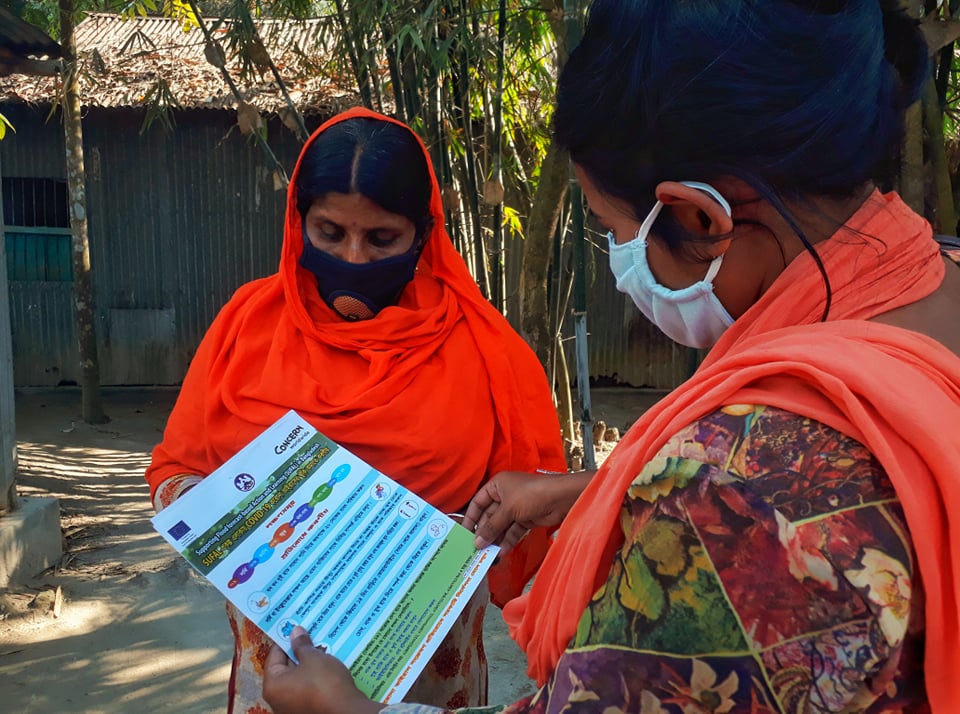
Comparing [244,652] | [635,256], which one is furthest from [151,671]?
[635,256]

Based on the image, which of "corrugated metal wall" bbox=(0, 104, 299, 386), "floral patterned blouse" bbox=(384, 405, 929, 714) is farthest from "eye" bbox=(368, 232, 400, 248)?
"corrugated metal wall" bbox=(0, 104, 299, 386)

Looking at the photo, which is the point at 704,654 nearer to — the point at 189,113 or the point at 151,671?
the point at 151,671

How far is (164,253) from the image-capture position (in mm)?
8617

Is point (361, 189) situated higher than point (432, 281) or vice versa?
point (361, 189)

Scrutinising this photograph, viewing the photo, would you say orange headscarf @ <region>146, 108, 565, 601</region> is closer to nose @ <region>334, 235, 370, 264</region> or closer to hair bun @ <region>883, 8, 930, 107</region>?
nose @ <region>334, 235, 370, 264</region>

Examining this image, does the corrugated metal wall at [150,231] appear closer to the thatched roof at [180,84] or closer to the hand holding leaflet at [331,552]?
the thatched roof at [180,84]

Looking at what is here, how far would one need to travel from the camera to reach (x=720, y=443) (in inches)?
29.9

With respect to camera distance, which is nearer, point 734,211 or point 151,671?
point 734,211

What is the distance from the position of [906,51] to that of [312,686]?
1.09 m

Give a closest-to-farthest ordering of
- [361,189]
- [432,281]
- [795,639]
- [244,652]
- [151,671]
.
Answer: [795,639]
[244,652]
[361,189]
[432,281]
[151,671]

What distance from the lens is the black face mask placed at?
1.93 m

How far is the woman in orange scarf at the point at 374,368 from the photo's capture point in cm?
188

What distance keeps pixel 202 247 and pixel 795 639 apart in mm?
8580

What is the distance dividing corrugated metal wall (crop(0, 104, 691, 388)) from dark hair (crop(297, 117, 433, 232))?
6166mm
